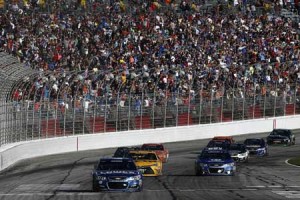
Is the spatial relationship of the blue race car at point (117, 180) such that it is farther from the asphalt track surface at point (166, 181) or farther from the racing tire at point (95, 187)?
the asphalt track surface at point (166, 181)

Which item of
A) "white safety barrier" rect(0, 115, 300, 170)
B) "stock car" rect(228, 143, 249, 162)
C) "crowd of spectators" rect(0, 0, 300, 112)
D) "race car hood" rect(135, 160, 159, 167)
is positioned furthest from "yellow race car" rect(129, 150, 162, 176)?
"crowd of spectators" rect(0, 0, 300, 112)

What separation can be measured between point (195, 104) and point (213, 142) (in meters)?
7.57

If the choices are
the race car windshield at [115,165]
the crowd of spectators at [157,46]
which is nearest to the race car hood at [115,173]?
the race car windshield at [115,165]

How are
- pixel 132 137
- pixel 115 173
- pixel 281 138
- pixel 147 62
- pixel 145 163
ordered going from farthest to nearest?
pixel 147 62
pixel 281 138
pixel 132 137
pixel 145 163
pixel 115 173

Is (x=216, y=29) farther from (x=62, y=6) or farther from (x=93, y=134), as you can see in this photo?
(x=93, y=134)

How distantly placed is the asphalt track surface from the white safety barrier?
2.00 ft

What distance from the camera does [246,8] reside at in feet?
242

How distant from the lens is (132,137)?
5931 cm

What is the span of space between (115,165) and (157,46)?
100.0 feet

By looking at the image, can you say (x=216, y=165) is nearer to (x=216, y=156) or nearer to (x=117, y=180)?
(x=216, y=156)

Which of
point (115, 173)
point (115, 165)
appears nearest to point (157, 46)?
point (115, 165)

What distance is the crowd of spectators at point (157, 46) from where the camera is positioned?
→ 57.9 meters

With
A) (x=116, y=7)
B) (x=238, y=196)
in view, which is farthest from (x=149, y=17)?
→ (x=238, y=196)

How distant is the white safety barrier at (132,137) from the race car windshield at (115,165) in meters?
9.35
